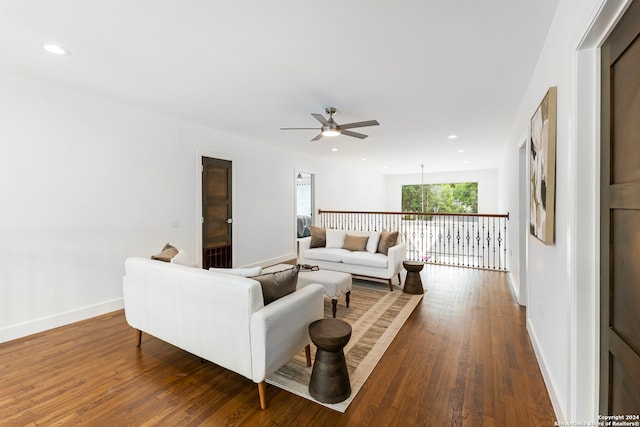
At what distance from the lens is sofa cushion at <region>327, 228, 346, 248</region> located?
5.01 m

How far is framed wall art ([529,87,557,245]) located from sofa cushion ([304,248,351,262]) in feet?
9.21

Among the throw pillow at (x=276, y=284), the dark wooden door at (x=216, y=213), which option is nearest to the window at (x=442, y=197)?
the dark wooden door at (x=216, y=213)

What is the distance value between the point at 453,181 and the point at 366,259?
784 cm

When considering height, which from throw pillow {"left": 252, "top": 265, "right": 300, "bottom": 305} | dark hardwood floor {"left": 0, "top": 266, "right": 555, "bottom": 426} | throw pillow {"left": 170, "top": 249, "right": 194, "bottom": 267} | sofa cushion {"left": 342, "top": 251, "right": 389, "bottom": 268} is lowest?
dark hardwood floor {"left": 0, "top": 266, "right": 555, "bottom": 426}

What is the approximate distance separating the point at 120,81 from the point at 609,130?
3914mm

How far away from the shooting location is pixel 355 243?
15.8 ft

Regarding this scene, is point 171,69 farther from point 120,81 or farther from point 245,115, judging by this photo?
point 245,115

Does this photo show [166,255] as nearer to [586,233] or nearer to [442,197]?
[586,233]

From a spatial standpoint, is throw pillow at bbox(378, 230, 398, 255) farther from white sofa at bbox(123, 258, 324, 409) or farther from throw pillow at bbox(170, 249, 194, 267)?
throw pillow at bbox(170, 249, 194, 267)

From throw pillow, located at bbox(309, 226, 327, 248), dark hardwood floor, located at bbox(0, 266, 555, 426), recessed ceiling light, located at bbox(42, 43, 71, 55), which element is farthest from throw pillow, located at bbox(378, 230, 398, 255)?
recessed ceiling light, located at bbox(42, 43, 71, 55)

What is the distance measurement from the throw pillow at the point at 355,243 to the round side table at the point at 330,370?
9.36 ft

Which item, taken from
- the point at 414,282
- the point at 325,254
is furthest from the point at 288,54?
the point at 414,282

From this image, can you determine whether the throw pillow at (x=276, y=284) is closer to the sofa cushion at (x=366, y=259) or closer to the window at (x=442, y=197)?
the sofa cushion at (x=366, y=259)

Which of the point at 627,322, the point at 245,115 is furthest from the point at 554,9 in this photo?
the point at 245,115
